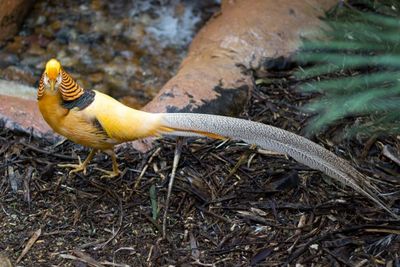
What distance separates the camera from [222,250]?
3.49 m

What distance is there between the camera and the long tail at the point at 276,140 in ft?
10.7

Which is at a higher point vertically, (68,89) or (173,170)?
(68,89)

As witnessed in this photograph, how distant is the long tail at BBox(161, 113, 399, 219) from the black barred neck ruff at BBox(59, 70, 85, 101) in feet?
1.73

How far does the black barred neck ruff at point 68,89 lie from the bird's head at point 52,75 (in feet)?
0.12

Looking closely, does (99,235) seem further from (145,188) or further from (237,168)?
(237,168)

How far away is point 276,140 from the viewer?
332 centimetres

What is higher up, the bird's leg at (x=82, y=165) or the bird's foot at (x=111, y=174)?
the bird's leg at (x=82, y=165)

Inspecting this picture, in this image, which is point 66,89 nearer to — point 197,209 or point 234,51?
point 197,209

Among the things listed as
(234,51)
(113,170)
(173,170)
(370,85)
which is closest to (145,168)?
(113,170)

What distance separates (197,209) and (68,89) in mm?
1022

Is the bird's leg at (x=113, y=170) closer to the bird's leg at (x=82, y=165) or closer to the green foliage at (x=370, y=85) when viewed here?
the bird's leg at (x=82, y=165)

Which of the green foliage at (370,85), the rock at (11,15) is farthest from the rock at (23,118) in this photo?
the green foliage at (370,85)

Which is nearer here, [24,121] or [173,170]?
[173,170]

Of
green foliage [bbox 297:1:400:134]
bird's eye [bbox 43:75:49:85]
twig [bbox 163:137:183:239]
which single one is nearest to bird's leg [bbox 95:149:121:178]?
twig [bbox 163:137:183:239]
